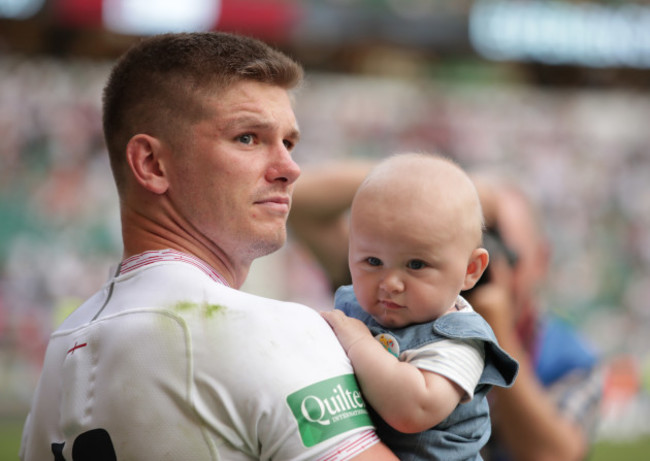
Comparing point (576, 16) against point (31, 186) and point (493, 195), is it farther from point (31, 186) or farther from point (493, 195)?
point (493, 195)

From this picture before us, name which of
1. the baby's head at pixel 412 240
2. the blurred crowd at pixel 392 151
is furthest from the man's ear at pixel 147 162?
the blurred crowd at pixel 392 151

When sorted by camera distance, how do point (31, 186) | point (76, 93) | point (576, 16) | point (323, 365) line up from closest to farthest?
point (323, 365) < point (31, 186) < point (76, 93) < point (576, 16)

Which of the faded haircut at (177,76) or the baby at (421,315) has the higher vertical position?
the faded haircut at (177,76)

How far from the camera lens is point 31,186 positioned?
10.3m

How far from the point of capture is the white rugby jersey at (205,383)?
1318mm

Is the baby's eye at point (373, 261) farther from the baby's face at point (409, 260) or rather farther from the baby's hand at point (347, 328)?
the baby's hand at point (347, 328)

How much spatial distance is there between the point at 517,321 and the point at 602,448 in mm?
6880

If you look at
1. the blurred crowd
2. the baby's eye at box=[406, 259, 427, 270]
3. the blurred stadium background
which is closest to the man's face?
the baby's eye at box=[406, 259, 427, 270]

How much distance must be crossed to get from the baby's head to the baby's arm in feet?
0.40

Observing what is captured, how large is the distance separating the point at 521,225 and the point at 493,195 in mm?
585

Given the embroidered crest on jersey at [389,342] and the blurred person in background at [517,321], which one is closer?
the embroidered crest on jersey at [389,342]

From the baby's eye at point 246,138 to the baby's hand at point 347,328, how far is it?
434 millimetres

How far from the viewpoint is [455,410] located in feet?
4.69

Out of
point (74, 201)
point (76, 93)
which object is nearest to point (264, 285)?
point (74, 201)
